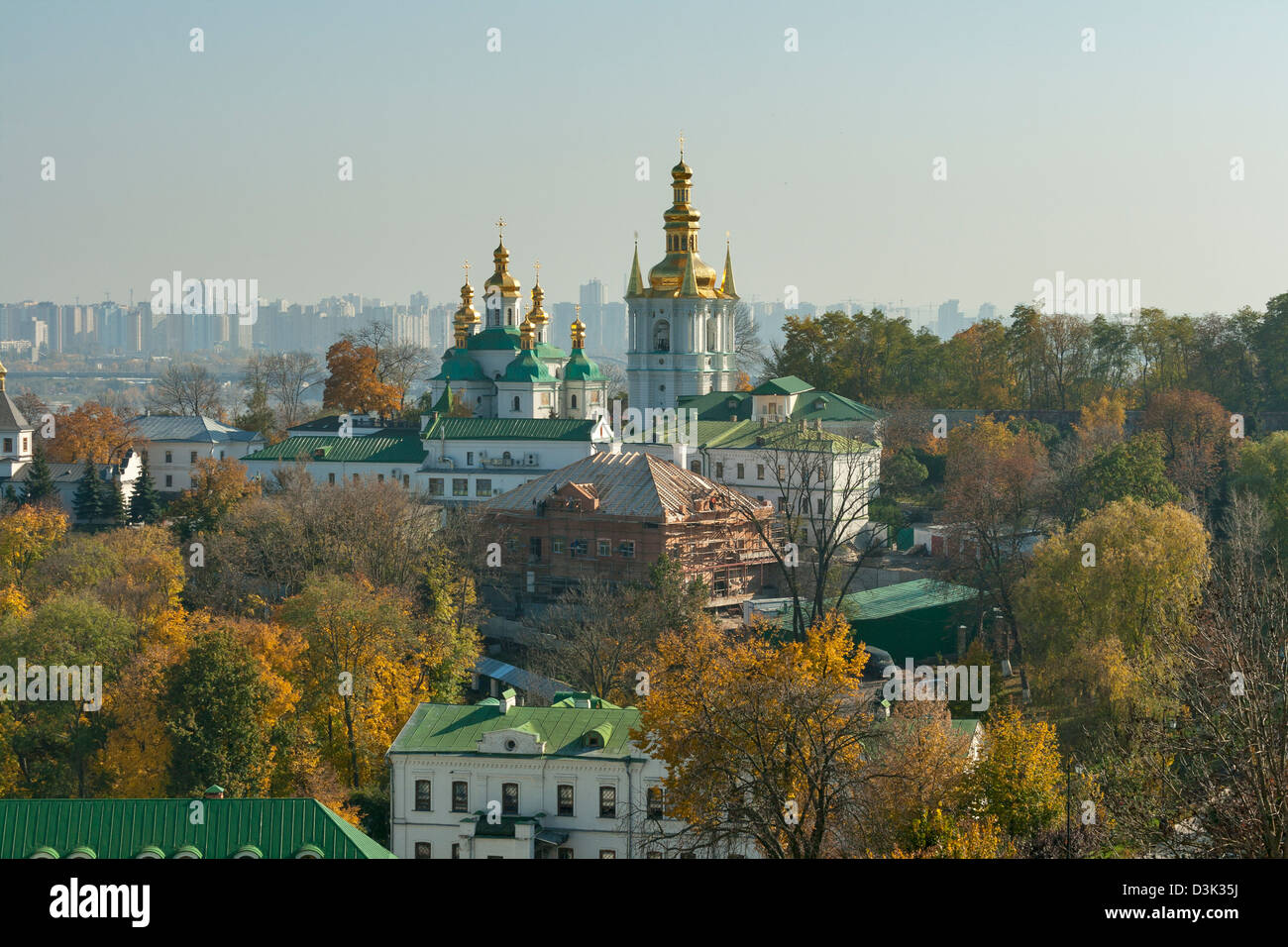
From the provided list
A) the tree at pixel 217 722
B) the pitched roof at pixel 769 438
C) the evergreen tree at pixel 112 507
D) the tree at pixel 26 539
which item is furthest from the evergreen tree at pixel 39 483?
the tree at pixel 217 722

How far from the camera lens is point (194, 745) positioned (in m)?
26.7

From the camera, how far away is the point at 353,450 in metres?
56.7

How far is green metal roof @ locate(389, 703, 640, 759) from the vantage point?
2544 centimetres

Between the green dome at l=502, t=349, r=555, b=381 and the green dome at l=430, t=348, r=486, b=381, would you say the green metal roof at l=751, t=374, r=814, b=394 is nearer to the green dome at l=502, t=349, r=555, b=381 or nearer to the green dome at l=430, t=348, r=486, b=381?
the green dome at l=502, t=349, r=555, b=381

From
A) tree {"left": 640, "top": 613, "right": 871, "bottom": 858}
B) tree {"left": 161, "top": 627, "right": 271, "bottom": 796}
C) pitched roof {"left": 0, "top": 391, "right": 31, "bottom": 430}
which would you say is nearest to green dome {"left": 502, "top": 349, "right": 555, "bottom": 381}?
pitched roof {"left": 0, "top": 391, "right": 31, "bottom": 430}

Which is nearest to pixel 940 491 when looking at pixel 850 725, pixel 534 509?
pixel 534 509

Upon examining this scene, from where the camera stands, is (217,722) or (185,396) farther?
(185,396)

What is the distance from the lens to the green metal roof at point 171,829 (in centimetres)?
2038

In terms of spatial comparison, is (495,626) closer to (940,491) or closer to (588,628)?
(588,628)

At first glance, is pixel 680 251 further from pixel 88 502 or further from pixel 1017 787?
pixel 1017 787

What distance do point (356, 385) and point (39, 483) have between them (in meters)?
19.0

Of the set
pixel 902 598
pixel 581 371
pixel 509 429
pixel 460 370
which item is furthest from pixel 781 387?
pixel 902 598

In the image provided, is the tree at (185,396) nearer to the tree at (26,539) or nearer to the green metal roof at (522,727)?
the tree at (26,539)
